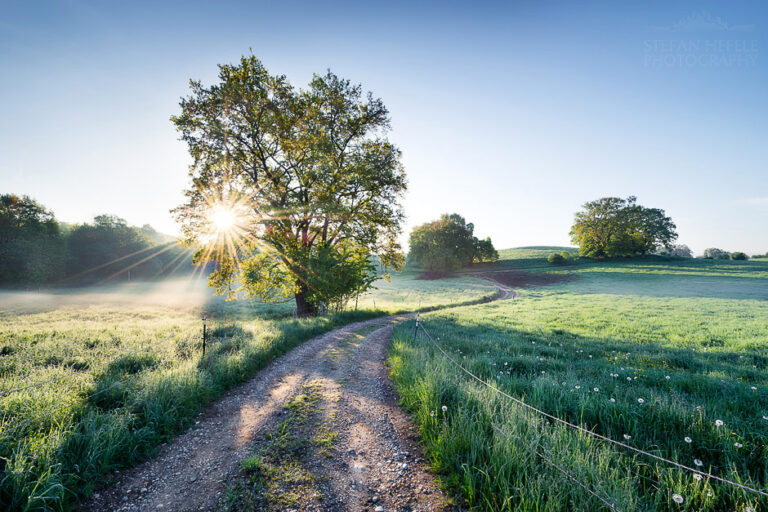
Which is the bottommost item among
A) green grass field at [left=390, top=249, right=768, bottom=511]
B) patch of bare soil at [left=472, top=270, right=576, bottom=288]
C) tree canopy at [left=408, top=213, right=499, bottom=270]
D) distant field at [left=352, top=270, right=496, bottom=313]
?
distant field at [left=352, top=270, right=496, bottom=313]

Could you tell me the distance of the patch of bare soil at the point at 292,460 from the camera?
3.38 m

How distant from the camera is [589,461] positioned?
3348 mm

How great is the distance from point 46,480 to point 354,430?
396 cm

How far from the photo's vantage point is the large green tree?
49.5ft

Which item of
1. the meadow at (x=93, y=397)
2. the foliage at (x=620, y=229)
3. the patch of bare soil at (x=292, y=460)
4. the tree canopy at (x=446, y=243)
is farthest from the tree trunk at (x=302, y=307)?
the foliage at (x=620, y=229)

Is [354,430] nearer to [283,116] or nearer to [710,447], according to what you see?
[710,447]

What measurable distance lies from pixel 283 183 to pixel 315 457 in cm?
1652

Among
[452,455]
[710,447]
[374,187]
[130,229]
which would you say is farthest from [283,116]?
[130,229]

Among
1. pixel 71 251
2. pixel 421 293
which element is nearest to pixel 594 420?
pixel 421 293

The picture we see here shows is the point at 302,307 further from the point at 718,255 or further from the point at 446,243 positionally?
the point at 718,255

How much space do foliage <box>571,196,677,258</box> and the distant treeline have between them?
325 ft

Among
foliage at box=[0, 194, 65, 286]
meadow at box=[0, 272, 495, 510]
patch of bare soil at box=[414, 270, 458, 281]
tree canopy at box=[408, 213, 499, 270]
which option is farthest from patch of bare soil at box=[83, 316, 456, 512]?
foliage at box=[0, 194, 65, 286]

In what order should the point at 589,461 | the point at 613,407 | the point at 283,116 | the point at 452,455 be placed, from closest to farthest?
1. the point at 589,461
2. the point at 452,455
3. the point at 613,407
4. the point at 283,116

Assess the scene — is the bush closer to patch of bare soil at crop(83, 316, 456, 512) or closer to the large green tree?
the large green tree
